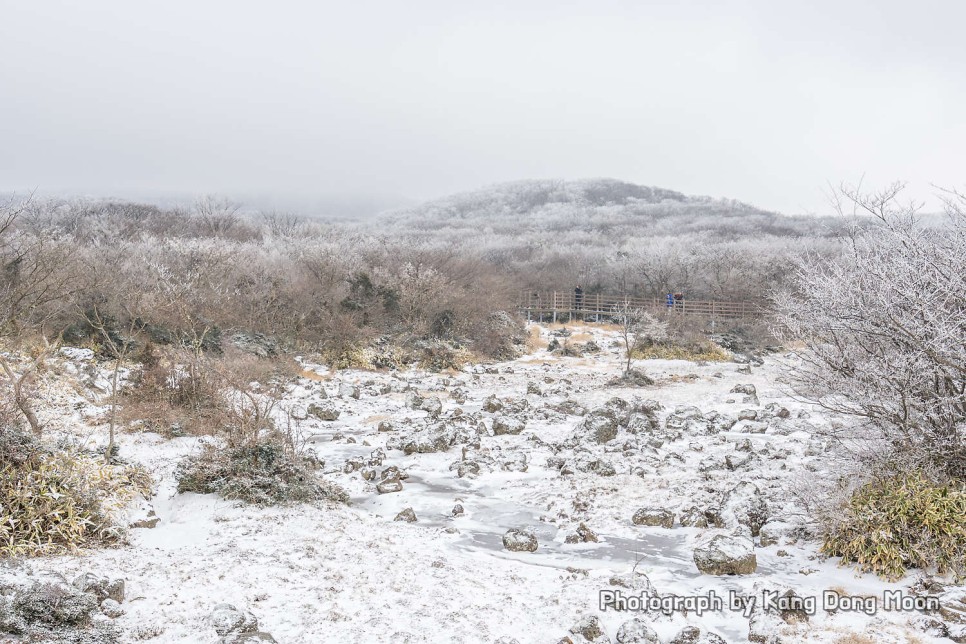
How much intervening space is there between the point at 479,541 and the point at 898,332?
191 inches

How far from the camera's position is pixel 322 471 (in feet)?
33.4

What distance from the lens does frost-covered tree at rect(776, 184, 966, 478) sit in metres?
6.14

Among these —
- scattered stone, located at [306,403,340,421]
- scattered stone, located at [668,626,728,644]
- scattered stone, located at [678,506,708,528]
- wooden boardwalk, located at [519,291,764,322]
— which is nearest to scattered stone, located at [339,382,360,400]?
scattered stone, located at [306,403,340,421]

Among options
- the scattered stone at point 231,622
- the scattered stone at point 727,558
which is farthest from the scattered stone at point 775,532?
the scattered stone at point 231,622

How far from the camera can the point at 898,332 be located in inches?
252

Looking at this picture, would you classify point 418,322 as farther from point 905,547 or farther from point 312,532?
point 905,547

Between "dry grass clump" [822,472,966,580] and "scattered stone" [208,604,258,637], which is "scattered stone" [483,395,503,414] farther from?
"scattered stone" [208,604,258,637]

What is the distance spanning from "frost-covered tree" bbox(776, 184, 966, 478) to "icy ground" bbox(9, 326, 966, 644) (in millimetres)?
674

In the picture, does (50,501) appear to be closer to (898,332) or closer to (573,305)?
(898,332)

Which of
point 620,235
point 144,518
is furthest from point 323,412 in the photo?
point 620,235

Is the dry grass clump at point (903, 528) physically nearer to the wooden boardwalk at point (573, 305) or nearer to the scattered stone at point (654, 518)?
the scattered stone at point (654, 518)

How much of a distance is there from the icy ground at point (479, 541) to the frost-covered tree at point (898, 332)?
67cm

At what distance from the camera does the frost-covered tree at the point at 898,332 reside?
20.1 ft

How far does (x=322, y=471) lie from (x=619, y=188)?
525ft
